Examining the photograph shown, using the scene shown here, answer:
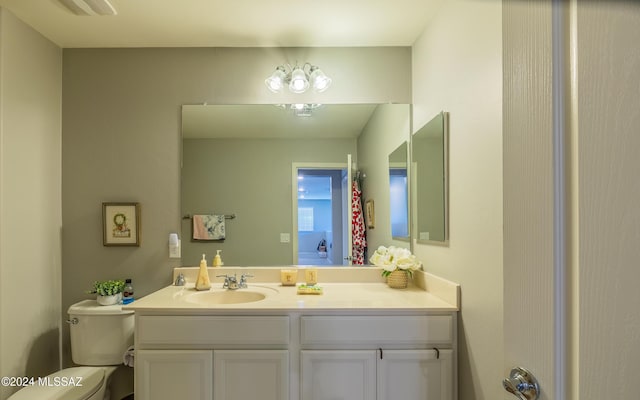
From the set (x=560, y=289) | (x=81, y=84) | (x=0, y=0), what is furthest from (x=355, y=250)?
(x=0, y=0)

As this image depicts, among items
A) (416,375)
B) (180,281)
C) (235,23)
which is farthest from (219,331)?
(235,23)

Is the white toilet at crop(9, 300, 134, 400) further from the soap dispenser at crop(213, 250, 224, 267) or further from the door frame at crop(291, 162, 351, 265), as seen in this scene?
the door frame at crop(291, 162, 351, 265)

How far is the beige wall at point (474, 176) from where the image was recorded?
1.22m

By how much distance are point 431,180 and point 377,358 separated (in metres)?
0.94

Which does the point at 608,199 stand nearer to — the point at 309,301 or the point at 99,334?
the point at 309,301

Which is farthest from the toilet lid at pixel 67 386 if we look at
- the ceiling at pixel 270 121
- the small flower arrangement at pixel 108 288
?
the ceiling at pixel 270 121

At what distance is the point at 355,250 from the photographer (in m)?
2.20

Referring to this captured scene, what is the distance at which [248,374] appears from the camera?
153 centimetres

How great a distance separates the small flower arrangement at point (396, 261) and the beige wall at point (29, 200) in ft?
6.40

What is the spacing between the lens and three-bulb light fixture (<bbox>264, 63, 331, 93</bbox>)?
206 cm

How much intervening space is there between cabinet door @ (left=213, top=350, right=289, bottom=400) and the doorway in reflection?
0.73m

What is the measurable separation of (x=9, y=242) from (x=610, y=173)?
2429 millimetres

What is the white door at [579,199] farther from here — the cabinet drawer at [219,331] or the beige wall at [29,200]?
the beige wall at [29,200]

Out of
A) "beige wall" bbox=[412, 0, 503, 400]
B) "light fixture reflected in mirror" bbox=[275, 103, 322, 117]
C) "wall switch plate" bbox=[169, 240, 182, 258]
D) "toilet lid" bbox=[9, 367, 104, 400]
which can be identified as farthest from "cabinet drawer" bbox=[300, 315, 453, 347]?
"light fixture reflected in mirror" bbox=[275, 103, 322, 117]
